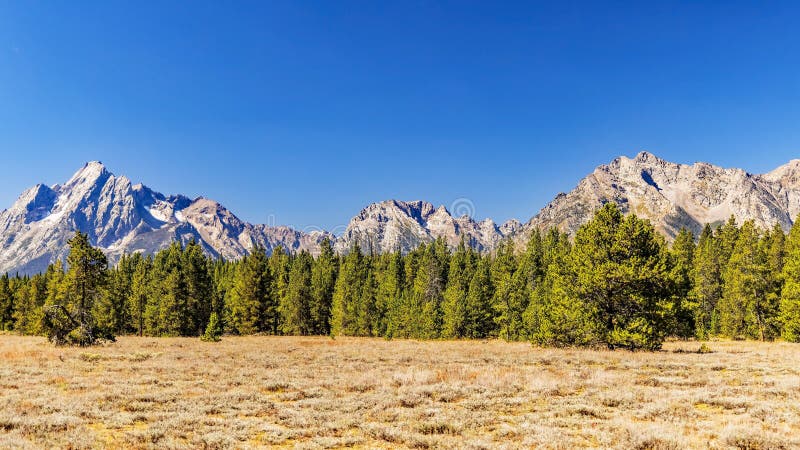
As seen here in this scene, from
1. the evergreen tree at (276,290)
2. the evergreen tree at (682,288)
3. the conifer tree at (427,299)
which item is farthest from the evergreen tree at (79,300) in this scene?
the evergreen tree at (682,288)

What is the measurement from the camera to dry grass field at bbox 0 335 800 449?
10.7m

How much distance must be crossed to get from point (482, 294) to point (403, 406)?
55566 mm

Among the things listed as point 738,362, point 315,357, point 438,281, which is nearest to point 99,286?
point 315,357

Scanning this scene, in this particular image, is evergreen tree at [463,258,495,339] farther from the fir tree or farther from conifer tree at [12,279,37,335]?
conifer tree at [12,279,37,335]

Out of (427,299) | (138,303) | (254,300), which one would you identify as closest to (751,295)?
(427,299)

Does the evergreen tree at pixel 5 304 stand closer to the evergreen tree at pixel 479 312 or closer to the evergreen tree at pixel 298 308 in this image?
the evergreen tree at pixel 298 308

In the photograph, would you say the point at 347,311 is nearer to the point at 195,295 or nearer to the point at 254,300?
the point at 254,300

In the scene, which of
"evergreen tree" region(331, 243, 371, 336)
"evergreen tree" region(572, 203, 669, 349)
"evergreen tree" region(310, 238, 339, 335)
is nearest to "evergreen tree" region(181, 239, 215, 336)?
"evergreen tree" region(310, 238, 339, 335)

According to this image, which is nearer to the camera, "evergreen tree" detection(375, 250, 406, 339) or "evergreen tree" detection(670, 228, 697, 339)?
"evergreen tree" detection(670, 228, 697, 339)

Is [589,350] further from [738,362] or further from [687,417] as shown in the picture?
[687,417]

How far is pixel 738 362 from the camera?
25047 millimetres

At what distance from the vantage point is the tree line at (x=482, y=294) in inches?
1271

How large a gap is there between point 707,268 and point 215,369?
229ft

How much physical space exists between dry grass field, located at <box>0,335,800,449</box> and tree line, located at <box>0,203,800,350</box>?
28.3ft
